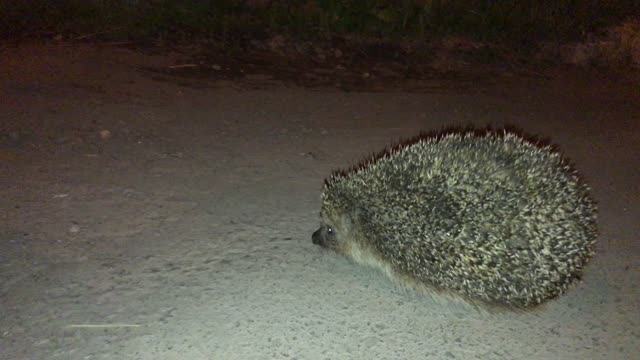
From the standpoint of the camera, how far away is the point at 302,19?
10.4m

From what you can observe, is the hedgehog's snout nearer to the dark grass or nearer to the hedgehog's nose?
the hedgehog's nose

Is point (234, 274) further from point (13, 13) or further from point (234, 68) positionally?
point (13, 13)

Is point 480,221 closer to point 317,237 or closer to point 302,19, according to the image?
point 317,237

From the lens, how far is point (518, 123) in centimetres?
725

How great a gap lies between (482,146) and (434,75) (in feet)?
18.9

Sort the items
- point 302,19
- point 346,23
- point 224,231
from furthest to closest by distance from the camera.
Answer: point 346,23, point 302,19, point 224,231

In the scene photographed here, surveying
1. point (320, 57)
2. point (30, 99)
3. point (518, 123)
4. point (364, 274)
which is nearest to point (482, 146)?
point (364, 274)

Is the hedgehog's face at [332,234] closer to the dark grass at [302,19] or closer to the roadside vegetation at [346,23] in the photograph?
the roadside vegetation at [346,23]

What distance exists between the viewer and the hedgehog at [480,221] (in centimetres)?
347

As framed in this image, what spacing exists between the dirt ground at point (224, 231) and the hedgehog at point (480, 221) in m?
0.25

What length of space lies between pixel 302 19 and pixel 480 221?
7776mm

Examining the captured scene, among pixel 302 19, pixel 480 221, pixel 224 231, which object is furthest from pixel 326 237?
pixel 302 19

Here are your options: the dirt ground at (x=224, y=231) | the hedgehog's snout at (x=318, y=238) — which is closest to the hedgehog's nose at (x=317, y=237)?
the hedgehog's snout at (x=318, y=238)

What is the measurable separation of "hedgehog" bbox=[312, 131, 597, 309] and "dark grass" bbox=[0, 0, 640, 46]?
21.8ft
